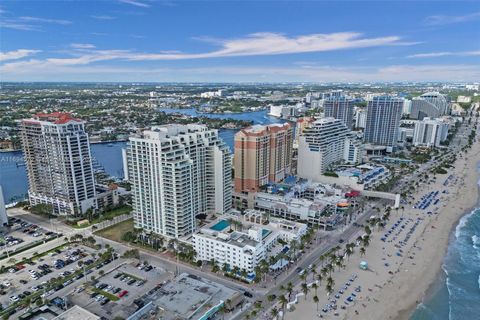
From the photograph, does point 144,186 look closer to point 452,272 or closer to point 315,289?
point 315,289

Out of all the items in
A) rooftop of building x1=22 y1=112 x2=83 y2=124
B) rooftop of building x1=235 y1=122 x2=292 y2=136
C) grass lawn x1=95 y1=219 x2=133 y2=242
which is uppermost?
rooftop of building x1=22 y1=112 x2=83 y2=124

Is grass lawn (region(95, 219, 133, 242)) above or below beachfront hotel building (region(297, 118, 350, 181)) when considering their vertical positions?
below

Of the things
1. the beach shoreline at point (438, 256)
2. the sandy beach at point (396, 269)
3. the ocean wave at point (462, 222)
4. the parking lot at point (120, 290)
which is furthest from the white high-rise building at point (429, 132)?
the parking lot at point (120, 290)

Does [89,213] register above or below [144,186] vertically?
below

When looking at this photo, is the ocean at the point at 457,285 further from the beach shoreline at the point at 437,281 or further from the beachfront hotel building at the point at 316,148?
the beachfront hotel building at the point at 316,148

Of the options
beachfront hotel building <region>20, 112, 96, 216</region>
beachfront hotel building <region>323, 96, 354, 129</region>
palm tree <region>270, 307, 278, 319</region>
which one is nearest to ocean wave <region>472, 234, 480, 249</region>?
palm tree <region>270, 307, 278, 319</region>

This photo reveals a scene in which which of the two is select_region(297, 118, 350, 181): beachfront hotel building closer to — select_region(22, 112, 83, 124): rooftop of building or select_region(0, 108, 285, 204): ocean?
select_region(0, 108, 285, 204): ocean

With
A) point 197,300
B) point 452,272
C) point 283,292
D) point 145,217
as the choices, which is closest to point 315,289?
point 283,292
